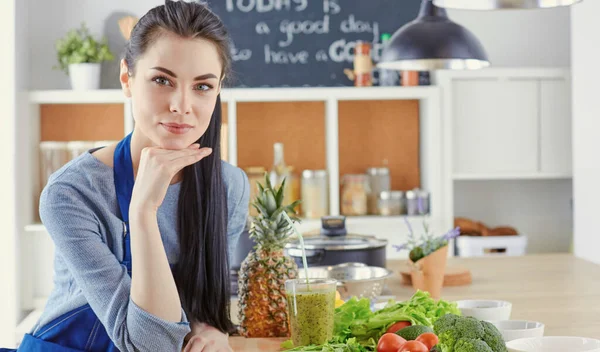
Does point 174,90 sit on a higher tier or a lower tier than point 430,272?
higher

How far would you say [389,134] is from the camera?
5.11 m

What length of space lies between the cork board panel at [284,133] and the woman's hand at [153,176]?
11.2 feet

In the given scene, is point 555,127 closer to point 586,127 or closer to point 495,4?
point 586,127

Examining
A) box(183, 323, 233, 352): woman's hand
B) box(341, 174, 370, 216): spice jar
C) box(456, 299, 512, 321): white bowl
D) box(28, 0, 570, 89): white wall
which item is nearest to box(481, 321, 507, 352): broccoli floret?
box(456, 299, 512, 321): white bowl

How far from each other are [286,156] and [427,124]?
866 millimetres

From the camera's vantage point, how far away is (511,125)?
15.9 ft

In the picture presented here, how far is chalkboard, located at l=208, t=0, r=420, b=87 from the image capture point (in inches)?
192

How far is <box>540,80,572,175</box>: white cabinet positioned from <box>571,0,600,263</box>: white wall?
753 mm

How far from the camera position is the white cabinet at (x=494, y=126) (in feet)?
15.7

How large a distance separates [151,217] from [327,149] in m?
3.31

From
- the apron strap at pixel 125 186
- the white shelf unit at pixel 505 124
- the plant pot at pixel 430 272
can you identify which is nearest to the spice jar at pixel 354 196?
the white shelf unit at pixel 505 124

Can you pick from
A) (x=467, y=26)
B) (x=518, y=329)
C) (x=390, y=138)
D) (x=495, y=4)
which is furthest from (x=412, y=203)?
(x=518, y=329)

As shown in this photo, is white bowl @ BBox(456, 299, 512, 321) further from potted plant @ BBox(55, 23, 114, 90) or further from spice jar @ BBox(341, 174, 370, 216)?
potted plant @ BBox(55, 23, 114, 90)

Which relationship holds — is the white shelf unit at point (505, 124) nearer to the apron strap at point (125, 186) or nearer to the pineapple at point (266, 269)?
the pineapple at point (266, 269)
